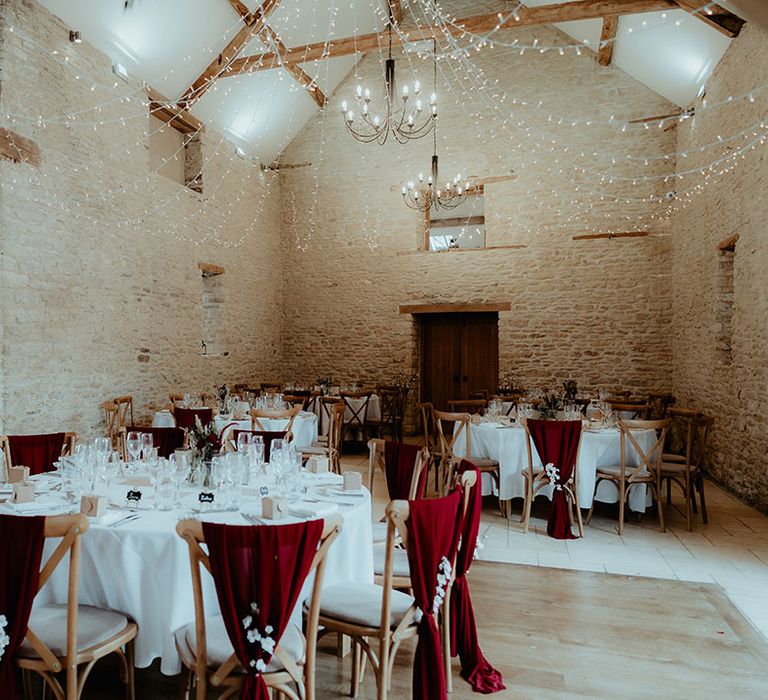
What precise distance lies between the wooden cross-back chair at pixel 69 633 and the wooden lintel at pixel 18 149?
5002 mm

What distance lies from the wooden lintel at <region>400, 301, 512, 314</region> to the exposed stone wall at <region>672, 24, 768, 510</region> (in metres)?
2.77

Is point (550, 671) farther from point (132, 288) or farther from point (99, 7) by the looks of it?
point (99, 7)

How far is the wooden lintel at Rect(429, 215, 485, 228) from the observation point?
11.5m

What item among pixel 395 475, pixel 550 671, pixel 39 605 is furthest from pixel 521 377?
pixel 39 605

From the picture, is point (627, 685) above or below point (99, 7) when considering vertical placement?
below

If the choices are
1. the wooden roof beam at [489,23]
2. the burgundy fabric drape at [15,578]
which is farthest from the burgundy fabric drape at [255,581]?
the wooden roof beam at [489,23]

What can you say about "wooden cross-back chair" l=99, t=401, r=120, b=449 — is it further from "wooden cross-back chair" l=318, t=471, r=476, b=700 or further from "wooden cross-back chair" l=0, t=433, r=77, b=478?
"wooden cross-back chair" l=318, t=471, r=476, b=700

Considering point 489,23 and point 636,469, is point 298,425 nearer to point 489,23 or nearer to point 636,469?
point 636,469

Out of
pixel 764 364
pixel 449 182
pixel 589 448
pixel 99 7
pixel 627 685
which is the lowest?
pixel 627 685

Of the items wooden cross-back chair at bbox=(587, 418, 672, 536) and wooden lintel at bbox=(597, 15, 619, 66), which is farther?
wooden lintel at bbox=(597, 15, 619, 66)

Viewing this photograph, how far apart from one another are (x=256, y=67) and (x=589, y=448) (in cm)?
671

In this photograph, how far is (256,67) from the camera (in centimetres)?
818

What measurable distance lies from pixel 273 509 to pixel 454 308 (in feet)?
26.7

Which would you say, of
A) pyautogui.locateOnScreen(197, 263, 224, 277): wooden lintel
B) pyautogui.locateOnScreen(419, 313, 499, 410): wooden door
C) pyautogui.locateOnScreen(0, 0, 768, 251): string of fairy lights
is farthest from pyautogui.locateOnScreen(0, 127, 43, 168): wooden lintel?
pyautogui.locateOnScreen(419, 313, 499, 410): wooden door
